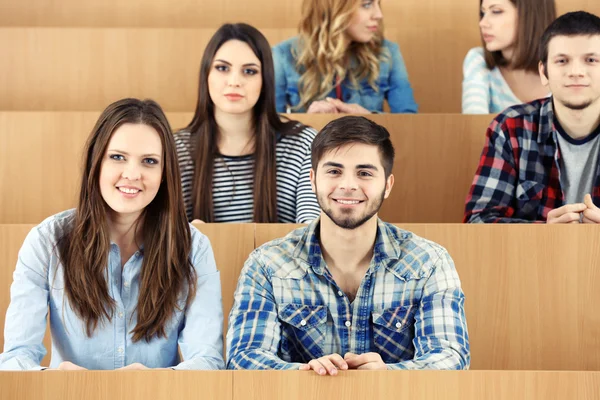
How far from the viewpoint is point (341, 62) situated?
61.2 inches

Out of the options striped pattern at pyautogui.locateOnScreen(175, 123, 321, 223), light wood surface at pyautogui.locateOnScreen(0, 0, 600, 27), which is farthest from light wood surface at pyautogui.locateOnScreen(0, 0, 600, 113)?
striped pattern at pyautogui.locateOnScreen(175, 123, 321, 223)

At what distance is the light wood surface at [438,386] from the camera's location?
2.53 feet

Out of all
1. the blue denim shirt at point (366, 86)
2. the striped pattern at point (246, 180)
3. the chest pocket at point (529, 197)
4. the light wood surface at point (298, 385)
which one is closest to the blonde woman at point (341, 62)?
the blue denim shirt at point (366, 86)

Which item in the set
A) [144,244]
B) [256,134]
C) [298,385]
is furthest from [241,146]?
[298,385]

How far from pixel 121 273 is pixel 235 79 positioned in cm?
40

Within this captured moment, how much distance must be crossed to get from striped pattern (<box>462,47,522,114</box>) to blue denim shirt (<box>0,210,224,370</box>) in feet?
2.26

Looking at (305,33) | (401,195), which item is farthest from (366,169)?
(305,33)

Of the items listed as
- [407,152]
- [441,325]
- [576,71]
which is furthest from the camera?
Result: [407,152]

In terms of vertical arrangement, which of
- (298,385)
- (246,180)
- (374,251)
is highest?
(246,180)

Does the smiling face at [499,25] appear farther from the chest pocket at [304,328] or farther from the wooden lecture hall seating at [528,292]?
the chest pocket at [304,328]

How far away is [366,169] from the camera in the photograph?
101cm

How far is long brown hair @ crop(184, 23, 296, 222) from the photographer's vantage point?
1.27 metres

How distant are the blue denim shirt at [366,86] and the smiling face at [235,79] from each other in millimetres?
246

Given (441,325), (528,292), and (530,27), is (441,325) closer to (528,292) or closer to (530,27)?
(528,292)
